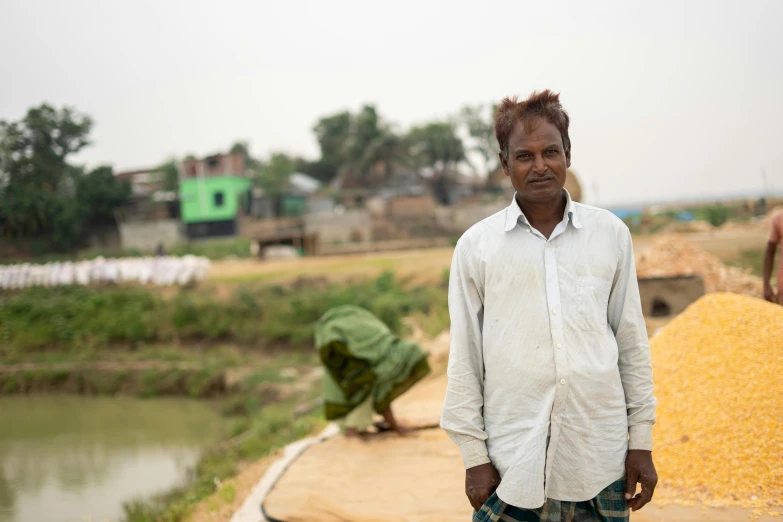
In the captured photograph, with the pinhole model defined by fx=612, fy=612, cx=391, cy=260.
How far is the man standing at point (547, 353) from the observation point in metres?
1.57

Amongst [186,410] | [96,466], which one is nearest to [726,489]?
[96,466]

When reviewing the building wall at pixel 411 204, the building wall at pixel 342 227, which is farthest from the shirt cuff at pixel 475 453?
the building wall at pixel 411 204

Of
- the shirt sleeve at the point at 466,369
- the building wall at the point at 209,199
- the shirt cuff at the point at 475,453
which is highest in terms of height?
the building wall at the point at 209,199

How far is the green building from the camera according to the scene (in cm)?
2617

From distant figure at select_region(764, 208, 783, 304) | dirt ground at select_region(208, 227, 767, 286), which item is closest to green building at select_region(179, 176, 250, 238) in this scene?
dirt ground at select_region(208, 227, 767, 286)

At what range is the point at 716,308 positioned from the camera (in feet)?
11.5

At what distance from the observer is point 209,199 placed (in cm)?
2647

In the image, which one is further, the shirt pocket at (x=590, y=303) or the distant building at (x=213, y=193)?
the distant building at (x=213, y=193)

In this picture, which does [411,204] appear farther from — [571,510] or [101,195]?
[571,510]

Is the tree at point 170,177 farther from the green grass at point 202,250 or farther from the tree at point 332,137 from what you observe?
the tree at point 332,137

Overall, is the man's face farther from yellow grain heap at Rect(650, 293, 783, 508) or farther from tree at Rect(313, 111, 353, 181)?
tree at Rect(313, 111, 353, 181)

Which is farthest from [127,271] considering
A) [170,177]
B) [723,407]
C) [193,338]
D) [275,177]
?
[723,407]

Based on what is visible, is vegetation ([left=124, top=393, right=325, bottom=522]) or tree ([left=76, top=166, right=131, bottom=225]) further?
tree ([left=76, top=166, right=131, bottom=225])

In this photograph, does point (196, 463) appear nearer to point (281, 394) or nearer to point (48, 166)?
point (281, 394)
